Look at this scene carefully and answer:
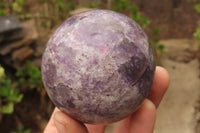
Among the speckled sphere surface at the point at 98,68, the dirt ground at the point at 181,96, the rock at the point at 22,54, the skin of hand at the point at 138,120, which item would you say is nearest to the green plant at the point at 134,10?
the dirt ground at the point at 181,96

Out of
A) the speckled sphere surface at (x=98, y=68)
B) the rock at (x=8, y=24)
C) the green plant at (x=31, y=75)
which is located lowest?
the green plant at (x=31, y=75)

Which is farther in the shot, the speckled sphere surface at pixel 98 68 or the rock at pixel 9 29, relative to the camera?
the rock at pixel 9 29

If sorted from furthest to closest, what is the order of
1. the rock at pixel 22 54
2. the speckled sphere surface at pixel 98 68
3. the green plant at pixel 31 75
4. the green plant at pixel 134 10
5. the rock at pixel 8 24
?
the green plant at pixel 134 10, the rock at pixel 8 24, the rock at pixel 22 54, the green plant at pixel 31 75, the speckled sphere surface at pixel 98 68

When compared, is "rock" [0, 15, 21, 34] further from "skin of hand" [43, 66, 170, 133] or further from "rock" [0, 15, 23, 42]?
"skin of hand" [43, 66, 170, 133]

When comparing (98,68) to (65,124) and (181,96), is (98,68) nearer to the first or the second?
(65,124)

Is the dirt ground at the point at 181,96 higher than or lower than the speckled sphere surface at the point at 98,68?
lower

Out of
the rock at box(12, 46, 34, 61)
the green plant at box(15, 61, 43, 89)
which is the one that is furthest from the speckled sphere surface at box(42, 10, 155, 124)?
the rock at box(12, 46, 34, 61)

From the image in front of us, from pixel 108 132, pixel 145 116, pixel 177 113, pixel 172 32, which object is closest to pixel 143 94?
pixel 145 116

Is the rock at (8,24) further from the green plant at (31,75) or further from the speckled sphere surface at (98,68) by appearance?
the speckled sphere surface at (98,68)

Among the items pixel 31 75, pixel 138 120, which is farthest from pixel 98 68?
pixel 31 75
